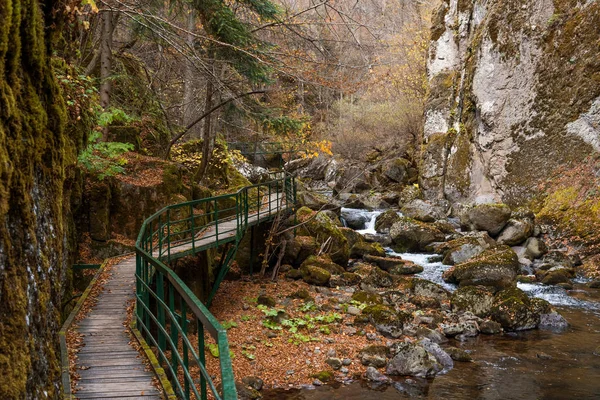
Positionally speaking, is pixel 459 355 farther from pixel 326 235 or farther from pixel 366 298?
pixel 326 235

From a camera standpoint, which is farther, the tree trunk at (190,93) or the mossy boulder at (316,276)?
the tree trunk at (190,93)

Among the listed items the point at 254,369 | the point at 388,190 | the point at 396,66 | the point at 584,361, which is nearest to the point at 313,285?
the point at 254,369

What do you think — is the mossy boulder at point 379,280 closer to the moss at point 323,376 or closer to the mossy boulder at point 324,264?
the mossy boulder at point 324,264

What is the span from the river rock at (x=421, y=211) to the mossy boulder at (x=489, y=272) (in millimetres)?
7542

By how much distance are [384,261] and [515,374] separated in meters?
7.84

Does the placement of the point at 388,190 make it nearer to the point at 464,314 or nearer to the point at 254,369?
the point at 464,314

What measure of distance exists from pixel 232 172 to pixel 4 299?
17783 millimetres

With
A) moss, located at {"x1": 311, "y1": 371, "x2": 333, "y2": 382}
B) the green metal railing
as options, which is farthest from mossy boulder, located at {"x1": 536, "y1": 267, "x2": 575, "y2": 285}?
moss, located at {"x1": 311, "y1": 371, "x2": 333, "y2": 382}

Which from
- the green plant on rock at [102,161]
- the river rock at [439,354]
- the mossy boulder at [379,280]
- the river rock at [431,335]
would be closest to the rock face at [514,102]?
the mossy boulder at [379,280]

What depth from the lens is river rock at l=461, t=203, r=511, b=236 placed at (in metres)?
19.6

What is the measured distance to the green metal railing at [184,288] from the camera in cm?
318

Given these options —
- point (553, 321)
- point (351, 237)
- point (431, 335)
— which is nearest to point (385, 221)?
point (351, 237)

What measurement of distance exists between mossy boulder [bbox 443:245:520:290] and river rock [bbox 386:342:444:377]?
5.66 m

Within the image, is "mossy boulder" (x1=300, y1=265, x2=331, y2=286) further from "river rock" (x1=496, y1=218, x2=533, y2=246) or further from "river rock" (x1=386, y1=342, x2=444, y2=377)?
"river rock" (x1=496, y1=218, x2=533, y2=246)
